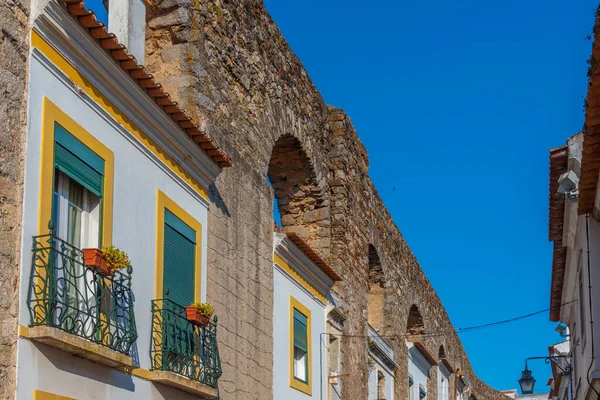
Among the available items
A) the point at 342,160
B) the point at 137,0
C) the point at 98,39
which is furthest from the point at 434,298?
the point at 98,39

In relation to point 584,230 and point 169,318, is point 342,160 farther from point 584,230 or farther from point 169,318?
point 169,318

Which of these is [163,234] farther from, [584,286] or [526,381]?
[526,381]

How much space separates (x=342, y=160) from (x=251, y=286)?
5.37 metres

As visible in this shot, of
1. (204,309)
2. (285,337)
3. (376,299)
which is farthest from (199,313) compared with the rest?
(376,299)

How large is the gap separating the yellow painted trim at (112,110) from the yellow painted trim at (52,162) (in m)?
0.36

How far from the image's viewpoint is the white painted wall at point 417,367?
946 inches

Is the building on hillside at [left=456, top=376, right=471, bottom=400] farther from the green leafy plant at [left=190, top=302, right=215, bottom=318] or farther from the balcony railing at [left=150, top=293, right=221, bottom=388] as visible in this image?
the green leafy plant at [left=190, top=302, right=215, bottom=318]

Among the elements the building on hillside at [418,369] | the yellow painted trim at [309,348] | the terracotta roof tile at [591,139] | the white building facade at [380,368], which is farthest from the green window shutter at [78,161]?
the building on hillside at [418,369]

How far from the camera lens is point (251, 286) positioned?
12438 millimetres

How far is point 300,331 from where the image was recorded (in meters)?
14.6

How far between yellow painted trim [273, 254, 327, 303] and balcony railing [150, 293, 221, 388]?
3.17 metres

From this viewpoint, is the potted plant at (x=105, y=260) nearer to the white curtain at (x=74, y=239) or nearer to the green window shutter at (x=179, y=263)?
the white curtain at (x=74, y=239)

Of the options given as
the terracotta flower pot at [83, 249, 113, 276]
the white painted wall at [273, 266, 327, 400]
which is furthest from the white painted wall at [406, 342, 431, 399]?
the terracotta flower pot at [83, 249, 113, 276]

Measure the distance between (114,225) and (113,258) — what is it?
73 cm
